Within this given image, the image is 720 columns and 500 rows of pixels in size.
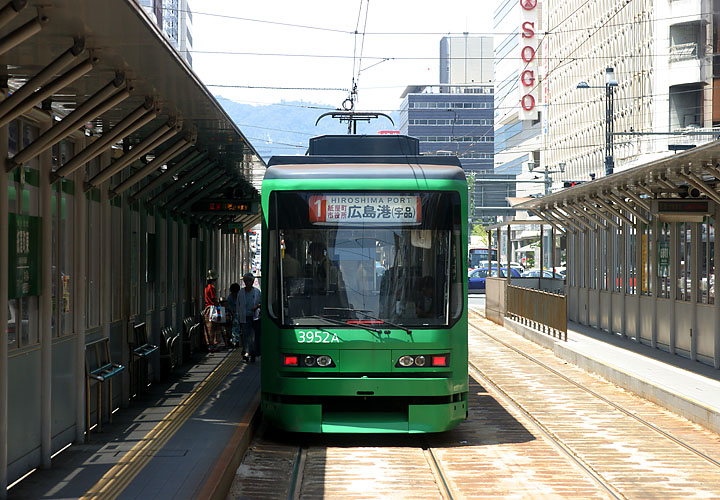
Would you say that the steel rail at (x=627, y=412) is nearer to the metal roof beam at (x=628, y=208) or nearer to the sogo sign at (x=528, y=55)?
the metal roof beam at (x=628, y=208)

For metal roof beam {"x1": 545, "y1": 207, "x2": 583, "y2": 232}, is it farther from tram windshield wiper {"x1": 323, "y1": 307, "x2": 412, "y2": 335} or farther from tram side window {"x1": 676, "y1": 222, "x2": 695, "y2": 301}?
tram windshield wiper {"x1": 323, "y1": 307, "x2": 412, "y2": 335}

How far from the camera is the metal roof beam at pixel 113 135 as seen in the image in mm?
9398

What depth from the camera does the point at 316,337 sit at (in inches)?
437

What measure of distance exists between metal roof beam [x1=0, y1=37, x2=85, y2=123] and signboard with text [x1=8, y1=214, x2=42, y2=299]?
112 centimetres

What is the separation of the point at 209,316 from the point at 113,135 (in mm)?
11094

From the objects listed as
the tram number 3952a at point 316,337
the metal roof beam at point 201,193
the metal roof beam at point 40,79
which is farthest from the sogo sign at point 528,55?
the metal roof beam at point 40,79

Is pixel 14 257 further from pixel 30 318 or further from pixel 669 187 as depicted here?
pixel 669 187

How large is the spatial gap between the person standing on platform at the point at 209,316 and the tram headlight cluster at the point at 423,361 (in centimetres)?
988

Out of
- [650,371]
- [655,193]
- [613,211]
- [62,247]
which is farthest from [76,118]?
[613,211]

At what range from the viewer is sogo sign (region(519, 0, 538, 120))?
5588cm

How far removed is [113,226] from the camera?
491 inches

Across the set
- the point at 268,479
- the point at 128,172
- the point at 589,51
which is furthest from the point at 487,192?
the point at 268,479

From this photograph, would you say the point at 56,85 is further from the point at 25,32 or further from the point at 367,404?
the point at 367,404

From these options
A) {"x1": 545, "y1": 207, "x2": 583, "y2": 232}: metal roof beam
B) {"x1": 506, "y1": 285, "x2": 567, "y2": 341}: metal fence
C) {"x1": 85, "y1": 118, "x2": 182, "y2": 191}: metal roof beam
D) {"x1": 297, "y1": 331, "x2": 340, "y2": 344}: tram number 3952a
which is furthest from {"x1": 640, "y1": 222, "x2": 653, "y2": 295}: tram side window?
{"x1": 85, "y1": 118, "x2": 182, "y2": 191}: metal roof beam
